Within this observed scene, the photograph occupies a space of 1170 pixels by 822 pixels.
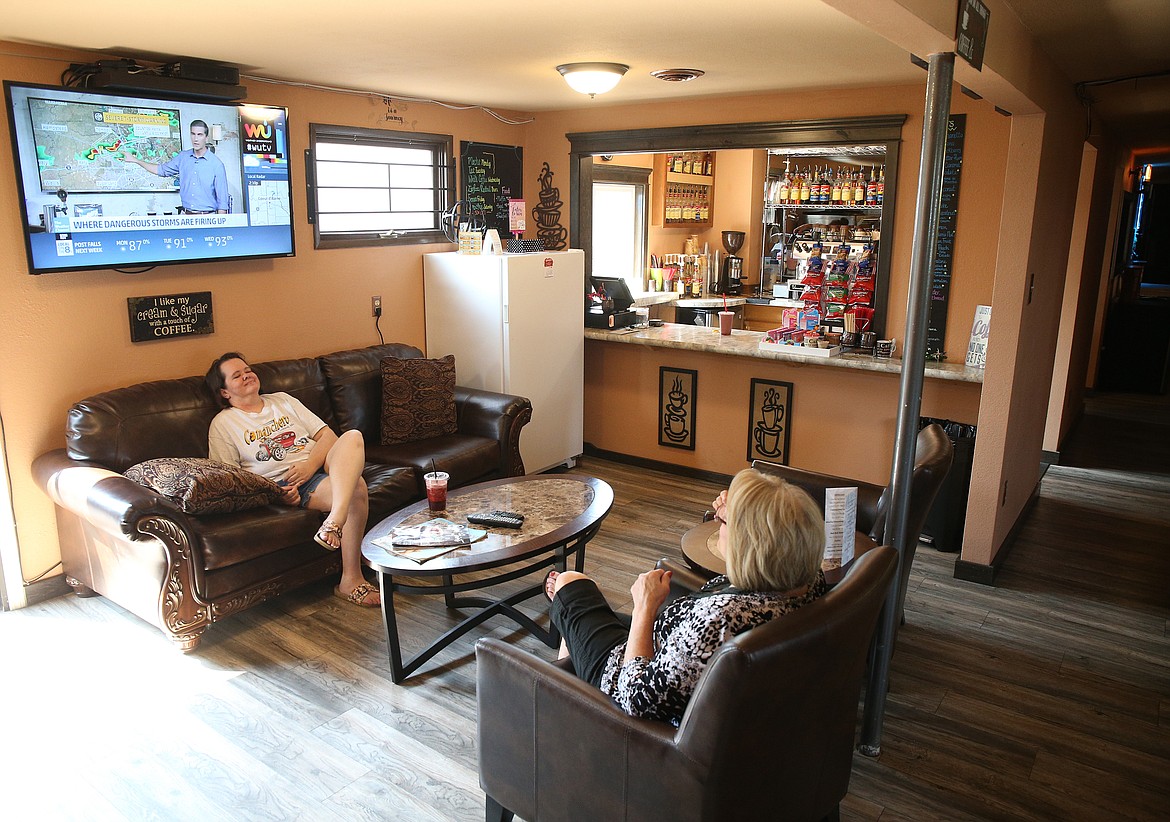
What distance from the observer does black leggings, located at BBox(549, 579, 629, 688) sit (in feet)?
7.13

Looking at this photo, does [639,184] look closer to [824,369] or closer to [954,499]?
[824,369]

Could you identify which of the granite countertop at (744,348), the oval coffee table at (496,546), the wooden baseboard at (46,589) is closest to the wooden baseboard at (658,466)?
the granite countertop at (744,348)

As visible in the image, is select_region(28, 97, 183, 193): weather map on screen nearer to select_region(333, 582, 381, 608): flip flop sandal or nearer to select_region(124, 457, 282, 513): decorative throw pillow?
select_region(124, 457, 282, 513): decorative throw pillow

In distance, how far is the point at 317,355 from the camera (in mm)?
4777

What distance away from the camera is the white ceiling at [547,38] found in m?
2.82

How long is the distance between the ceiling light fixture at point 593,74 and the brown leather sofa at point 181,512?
1.91m

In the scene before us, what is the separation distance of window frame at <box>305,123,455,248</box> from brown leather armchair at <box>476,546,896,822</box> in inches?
131

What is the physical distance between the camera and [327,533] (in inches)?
138

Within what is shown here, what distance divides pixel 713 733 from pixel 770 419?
146 inches

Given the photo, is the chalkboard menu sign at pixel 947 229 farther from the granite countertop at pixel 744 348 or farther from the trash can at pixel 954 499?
the trash can at pixel 954 499

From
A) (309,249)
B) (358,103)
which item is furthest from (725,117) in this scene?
(309,249)

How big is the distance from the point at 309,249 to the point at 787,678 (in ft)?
12.6

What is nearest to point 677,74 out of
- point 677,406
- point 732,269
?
point 677,406

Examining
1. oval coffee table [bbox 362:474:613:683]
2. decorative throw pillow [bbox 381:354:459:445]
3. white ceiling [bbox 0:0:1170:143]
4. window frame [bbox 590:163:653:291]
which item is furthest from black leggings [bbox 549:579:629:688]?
window frame [bbox 590:163:653:291]
